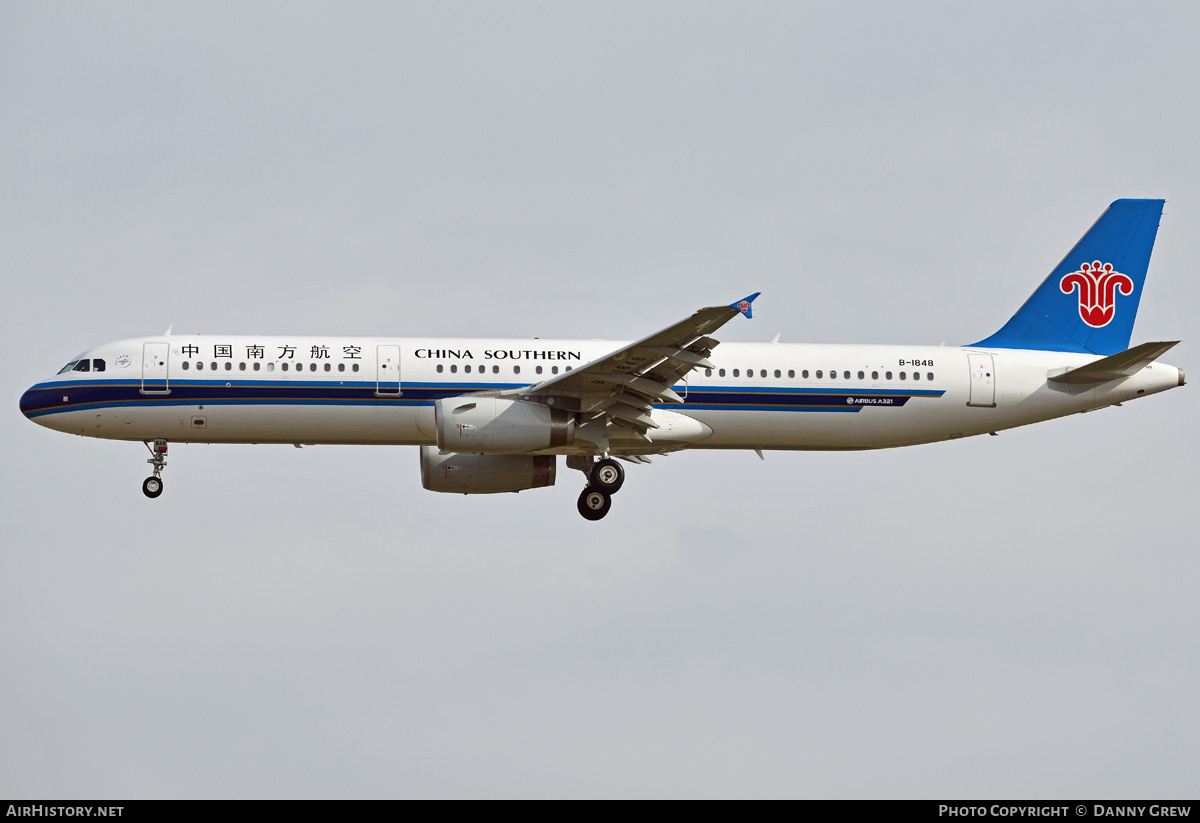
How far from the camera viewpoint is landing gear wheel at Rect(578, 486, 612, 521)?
123ft

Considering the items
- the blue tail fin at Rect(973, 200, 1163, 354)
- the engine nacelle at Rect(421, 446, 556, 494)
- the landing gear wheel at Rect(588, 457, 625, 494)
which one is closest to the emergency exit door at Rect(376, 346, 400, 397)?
the engine nacelle at Rect(421, 446, 556, 494)

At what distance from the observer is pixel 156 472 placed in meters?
37.0

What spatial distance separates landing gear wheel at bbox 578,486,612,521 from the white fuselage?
1255mm

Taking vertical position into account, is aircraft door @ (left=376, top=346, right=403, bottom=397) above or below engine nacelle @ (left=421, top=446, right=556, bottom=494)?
above

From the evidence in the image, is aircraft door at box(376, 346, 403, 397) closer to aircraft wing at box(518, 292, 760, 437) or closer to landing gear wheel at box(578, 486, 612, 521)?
aircraft wing at box(518, 292, 760, 437)

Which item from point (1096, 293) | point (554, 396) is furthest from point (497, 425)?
point (1096, 293)

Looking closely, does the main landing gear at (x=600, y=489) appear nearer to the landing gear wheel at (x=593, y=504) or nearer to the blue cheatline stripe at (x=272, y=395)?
the landing gear wheel at (x=593, y=504)

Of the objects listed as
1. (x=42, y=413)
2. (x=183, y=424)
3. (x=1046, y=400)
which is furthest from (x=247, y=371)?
(x=1046, y=400)

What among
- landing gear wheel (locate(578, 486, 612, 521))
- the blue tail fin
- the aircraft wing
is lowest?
landing gear wheel (locate(578, 486, 612, 521))

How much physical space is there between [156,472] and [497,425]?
28.7 ft

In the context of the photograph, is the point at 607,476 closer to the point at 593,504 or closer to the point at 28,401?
the point at 593,504

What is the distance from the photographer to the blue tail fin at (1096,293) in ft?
131

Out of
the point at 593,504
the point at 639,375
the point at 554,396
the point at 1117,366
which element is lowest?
the point at 593,504

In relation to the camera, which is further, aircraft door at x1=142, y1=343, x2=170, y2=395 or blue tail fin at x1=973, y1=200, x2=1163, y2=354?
blue tail fin at x1=973, y1=200, x2=1163, y2=354
